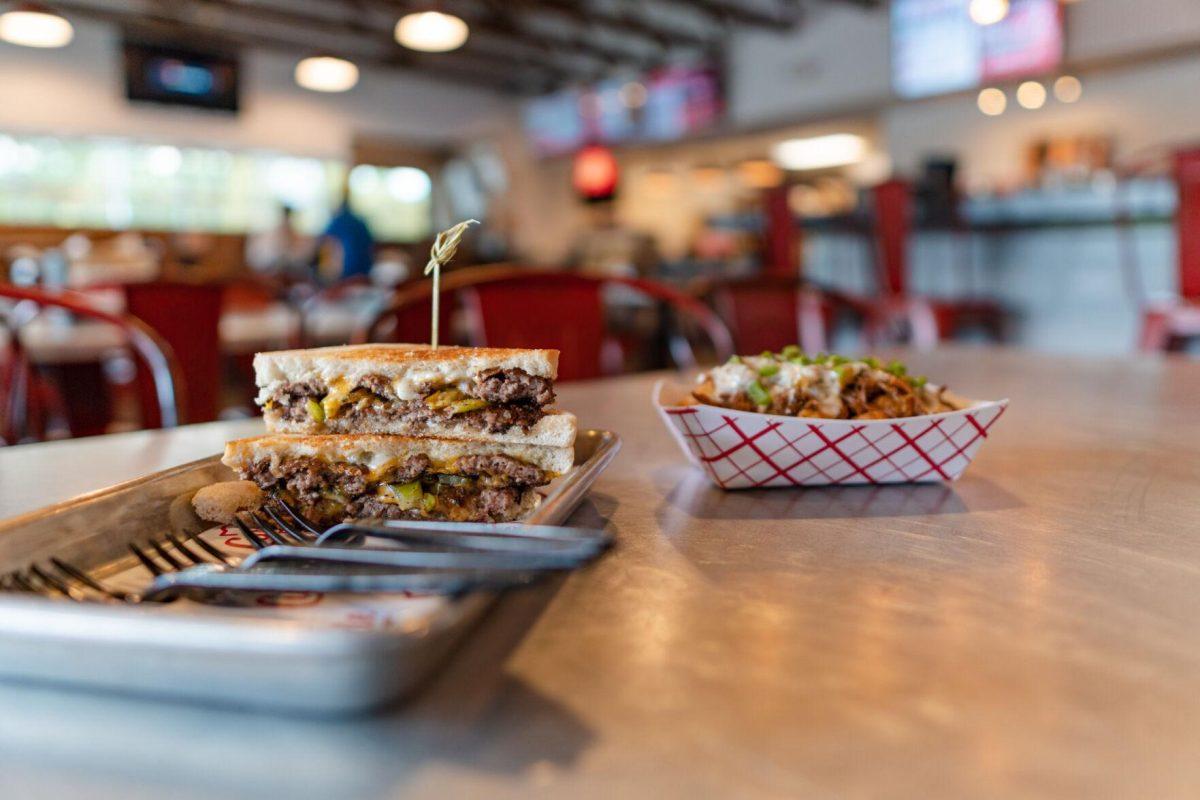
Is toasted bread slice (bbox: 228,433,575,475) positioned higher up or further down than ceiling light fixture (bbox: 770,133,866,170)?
further down

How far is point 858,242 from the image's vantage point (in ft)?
19.1

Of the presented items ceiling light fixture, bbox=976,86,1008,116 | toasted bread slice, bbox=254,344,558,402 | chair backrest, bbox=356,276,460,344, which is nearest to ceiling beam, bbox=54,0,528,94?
ceiling light fixture, bbox=976,86,1008,116

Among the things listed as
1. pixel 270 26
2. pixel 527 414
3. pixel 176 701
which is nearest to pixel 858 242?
pixel 527 414

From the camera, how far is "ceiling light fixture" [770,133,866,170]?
36.6 ft

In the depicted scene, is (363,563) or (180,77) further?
(180,77)

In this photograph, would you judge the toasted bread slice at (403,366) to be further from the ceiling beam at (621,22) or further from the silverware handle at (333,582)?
the ceiling beam at (621,22)

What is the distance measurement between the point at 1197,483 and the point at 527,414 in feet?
2.16

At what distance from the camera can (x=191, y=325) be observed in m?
2.47

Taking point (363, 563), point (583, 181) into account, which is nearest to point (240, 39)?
point (583, 181)

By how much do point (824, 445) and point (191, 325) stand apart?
82.5 inches

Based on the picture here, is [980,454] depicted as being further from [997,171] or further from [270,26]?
[270,26]

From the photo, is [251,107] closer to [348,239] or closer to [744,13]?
[348,239]

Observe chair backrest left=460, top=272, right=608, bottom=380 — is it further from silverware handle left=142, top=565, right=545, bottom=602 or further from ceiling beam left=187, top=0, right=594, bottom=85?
ceiling beam left=187, top=0, right=594, bottom=85

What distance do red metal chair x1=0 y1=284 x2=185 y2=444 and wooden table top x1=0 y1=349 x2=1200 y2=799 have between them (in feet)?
3.54
